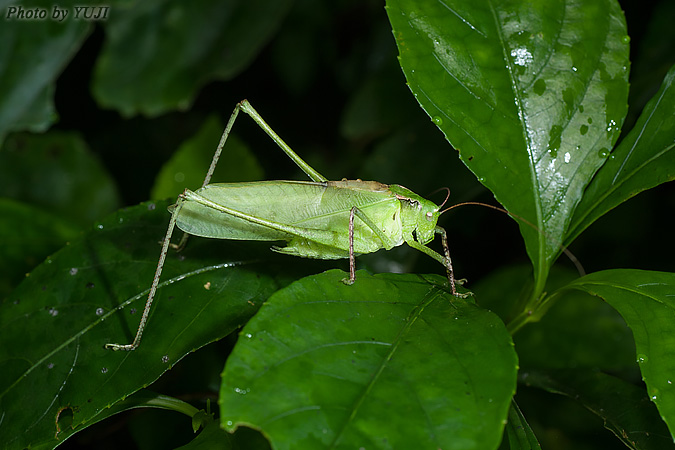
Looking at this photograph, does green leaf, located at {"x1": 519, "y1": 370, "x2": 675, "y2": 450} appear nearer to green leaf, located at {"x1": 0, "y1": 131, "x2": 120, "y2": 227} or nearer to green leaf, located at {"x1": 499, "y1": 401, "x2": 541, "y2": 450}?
green leaf, located at {"x1": 499, "y1": 401, "x2": 541, "y2": 450}

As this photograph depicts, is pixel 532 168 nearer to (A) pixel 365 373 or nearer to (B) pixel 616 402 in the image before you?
(B) pixel 616 402

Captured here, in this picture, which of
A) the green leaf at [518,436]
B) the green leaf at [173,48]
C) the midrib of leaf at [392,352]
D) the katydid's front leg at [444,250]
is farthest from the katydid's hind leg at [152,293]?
the green leaf at [173,48]

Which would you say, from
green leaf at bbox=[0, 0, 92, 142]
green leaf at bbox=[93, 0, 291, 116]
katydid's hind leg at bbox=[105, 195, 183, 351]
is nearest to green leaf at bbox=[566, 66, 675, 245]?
katydid's hind leg at bbox=[105, 195, 183, 351]

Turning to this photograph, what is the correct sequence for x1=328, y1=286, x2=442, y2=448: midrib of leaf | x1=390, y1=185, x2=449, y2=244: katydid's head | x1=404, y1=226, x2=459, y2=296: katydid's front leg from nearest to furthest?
x1=328, y1=286, x2=442, y2=448: midrib of leaf, x1=404, y1=226, x2=459, y2=296: katydid's front leg, x1=390, y1=185, x2=449, y2=244: katydid's head

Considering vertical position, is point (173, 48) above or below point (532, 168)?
below

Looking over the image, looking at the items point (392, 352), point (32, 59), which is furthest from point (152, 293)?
point (32, 59)

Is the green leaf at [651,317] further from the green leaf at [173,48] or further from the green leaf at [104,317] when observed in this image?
the green leaf at [173,48]

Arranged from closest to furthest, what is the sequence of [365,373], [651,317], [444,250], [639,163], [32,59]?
[365,373] < [651,317] < [639,163] < [444,250] < [32,59]
